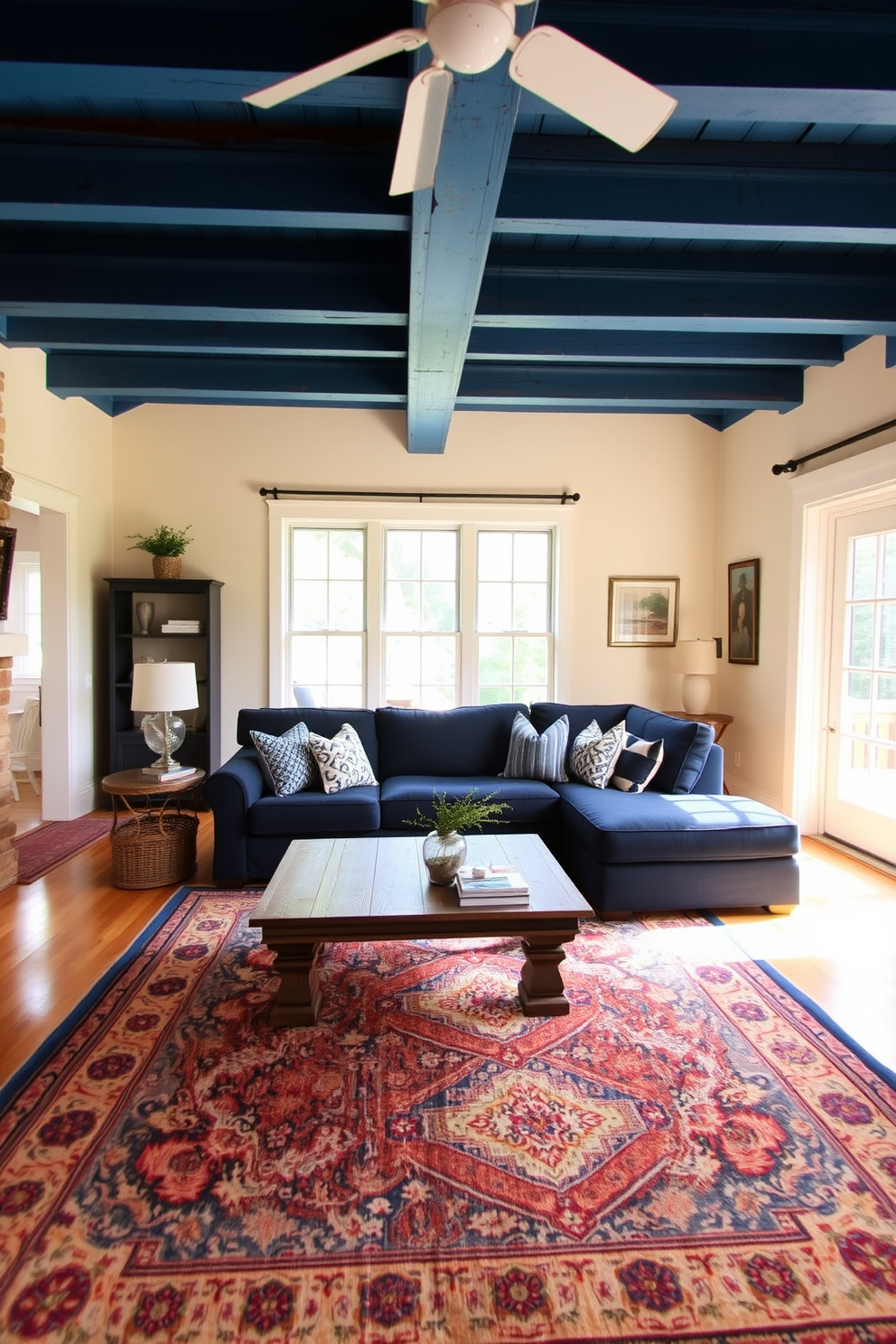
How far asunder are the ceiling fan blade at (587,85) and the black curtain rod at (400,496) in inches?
161

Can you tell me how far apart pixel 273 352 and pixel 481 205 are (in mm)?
1906

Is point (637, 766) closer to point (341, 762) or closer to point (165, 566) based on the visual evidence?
point (341, 762)

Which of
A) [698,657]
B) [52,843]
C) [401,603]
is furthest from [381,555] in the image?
[52,843]

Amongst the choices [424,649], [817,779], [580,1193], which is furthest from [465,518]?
[580,1193]

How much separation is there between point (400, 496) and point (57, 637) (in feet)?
8.51

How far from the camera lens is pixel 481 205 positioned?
232 centimetres

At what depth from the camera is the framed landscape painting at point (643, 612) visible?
19.1 ft

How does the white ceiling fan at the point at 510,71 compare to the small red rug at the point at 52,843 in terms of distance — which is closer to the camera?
the white ceiling fan at the point at 510,71

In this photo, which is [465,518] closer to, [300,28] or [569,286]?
[569,286]

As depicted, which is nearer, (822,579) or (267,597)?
(822,579)

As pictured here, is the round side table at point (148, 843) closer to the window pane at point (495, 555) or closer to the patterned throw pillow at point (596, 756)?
the patterned throw pillow at point (596, 756)

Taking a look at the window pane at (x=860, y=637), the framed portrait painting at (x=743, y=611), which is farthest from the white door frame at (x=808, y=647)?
the framed portrait painting at (x=743, y=611)

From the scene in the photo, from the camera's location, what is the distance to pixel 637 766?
3.99 metres

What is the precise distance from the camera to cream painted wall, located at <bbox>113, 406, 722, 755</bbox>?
5613 millimetres
